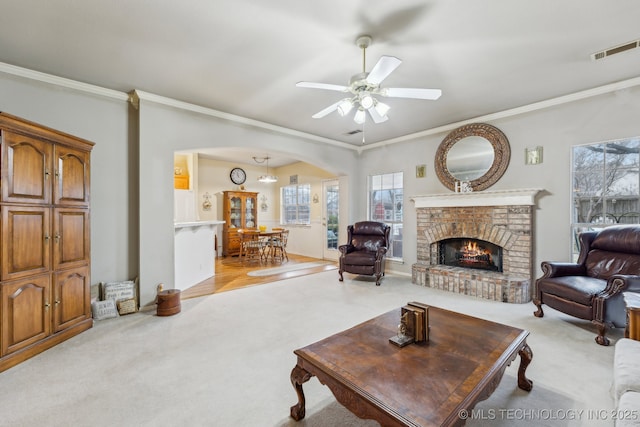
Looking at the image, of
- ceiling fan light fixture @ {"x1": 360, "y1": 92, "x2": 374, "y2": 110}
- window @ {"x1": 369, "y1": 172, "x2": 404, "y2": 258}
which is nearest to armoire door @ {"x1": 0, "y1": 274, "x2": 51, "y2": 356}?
ceiling fan light fixture @ {"x1": 360, "y1": 92, "x2": 374, "y2": 110}

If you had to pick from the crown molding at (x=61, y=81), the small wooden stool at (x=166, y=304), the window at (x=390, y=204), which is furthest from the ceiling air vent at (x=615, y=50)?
the crown molding at (x=61, y=81)

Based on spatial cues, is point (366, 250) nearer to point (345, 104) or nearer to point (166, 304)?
point (345, 104)

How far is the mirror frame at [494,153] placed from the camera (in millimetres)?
4352

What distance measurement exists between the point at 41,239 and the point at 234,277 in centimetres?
309

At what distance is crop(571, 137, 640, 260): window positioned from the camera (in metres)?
3.41

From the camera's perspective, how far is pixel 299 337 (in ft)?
9.11

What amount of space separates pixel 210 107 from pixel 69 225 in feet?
7.63

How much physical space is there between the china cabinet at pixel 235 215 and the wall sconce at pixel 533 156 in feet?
21.7

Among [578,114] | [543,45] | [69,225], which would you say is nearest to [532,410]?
[543,45]

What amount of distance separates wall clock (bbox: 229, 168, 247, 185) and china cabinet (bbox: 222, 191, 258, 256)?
53 centimetres

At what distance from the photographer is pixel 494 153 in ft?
14.6

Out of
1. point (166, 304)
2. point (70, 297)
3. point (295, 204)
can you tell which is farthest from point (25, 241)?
point (295, 204)

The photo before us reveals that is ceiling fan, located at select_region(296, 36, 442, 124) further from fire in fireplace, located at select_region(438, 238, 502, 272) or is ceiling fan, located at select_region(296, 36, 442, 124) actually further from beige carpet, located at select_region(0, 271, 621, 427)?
fire in fireplace, located at select_region(438, 238, 502, 272)

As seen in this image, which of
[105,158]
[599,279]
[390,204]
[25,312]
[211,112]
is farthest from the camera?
[390,204]
